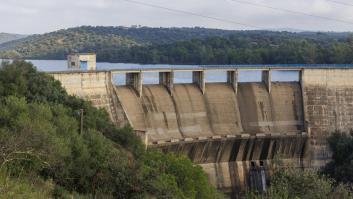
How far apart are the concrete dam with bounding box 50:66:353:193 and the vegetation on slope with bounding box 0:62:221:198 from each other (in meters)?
2.91

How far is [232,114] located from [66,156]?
1875cm

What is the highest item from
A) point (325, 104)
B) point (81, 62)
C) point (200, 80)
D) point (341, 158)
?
point (81, 62)

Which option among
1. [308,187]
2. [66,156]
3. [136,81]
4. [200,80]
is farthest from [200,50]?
[66,156]

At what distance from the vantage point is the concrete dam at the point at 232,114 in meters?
31.9

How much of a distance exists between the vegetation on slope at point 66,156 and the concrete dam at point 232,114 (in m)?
2.91

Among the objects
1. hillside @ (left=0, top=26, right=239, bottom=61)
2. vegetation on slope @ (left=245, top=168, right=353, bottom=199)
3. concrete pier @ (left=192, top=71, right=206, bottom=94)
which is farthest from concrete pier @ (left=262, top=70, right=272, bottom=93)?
hillside @ (left=0, top=26, right=239, bottom=61)

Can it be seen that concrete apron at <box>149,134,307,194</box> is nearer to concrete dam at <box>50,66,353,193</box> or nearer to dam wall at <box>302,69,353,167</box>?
concrete dam at <box>50,66,353,193</box>

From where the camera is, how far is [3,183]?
10.5m

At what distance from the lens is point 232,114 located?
36000 millimetres

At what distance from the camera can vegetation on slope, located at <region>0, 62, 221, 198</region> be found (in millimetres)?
14594

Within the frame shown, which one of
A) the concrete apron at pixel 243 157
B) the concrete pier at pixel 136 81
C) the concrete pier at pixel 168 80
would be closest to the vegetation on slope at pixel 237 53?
the concrete apron at pixel 243 157

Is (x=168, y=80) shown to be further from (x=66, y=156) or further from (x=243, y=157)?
(x=66, y=156)

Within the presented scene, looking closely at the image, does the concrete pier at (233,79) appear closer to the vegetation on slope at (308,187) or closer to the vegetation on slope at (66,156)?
the vegetation on slope at (308,187)

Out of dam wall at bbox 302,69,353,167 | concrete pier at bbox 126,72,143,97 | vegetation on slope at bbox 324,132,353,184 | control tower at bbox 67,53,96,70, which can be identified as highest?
control tower at bbox 67,53,96,70
